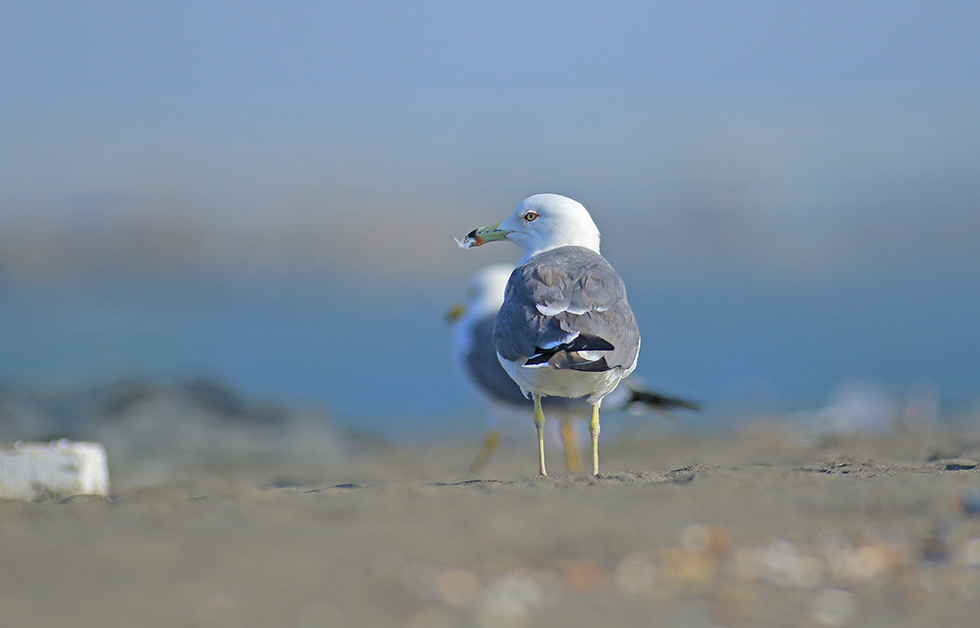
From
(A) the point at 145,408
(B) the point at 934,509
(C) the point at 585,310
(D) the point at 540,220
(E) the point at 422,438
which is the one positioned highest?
(D) the point at 540,220

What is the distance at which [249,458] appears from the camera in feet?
26.4

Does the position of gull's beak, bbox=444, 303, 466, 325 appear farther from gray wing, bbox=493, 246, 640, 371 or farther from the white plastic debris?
the white plastic debris

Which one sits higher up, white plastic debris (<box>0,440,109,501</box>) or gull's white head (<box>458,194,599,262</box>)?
gull's white head (<box>458,194,599,262</box>)

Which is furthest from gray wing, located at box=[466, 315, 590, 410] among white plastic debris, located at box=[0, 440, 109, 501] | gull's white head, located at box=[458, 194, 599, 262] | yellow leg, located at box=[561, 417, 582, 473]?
white plastic debris, located at box=[0, 440, 109, 501]

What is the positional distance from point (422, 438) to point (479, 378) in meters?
4.08

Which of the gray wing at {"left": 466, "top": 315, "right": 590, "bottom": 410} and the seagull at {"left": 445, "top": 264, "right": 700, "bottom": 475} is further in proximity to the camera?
the seagull at {"left": 445, "top": 264, "right": 700, "bottom": 475}

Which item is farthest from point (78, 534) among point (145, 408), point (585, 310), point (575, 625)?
point (145, 408)

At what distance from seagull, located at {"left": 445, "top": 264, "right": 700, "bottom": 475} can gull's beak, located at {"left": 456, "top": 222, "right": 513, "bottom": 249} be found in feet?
3.86

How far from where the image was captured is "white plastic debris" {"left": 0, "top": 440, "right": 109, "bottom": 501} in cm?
401

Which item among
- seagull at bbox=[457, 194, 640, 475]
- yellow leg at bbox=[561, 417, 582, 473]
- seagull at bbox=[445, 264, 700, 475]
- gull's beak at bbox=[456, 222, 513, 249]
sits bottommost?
yellow leg at bbox=[561, 417, 582, 473]

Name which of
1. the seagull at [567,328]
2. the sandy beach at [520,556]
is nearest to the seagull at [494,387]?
the seagull at [567,328]

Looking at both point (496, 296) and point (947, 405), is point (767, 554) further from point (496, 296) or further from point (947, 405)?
point (947, 405)

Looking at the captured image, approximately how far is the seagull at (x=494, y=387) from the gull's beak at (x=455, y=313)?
0.84 ft

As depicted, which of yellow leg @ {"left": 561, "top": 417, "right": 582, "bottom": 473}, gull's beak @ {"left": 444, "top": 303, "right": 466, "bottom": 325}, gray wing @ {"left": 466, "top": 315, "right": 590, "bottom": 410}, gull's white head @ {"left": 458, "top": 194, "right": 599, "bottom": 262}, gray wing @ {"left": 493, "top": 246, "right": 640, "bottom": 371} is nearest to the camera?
gray wing @ {"left": 493, "top": 246, "right": 640, "bottom": 371}
